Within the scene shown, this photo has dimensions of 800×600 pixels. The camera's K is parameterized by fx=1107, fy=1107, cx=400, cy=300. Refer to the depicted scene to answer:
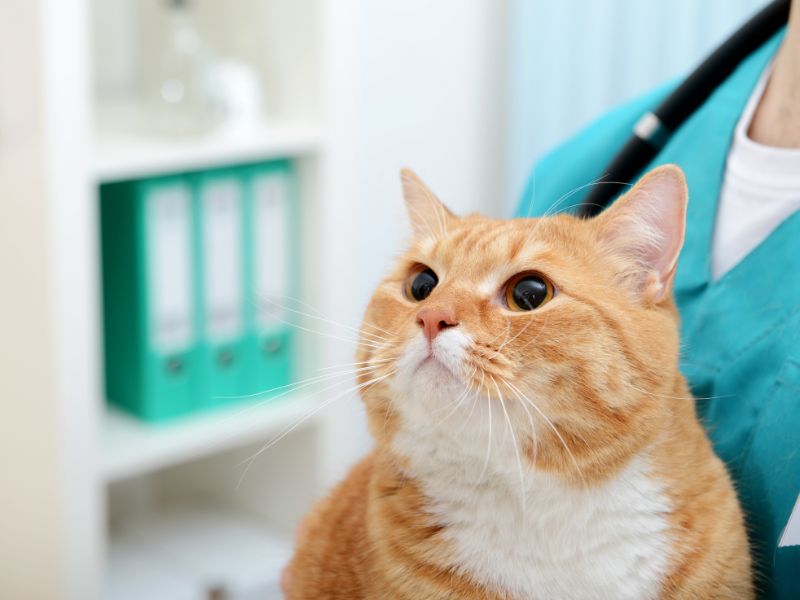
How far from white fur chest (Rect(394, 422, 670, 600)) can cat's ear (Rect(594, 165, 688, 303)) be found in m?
0.15

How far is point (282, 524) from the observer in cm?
212

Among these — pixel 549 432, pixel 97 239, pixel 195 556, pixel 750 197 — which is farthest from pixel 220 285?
pixel 549 432

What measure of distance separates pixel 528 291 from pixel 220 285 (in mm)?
1094

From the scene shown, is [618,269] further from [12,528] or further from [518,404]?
[12,528]

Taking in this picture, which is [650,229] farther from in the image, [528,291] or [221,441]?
[221,441]

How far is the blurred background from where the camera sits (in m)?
1.58

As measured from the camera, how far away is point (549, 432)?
2.61 feet

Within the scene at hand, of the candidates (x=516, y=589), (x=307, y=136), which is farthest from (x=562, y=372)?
(x=307, y=136)

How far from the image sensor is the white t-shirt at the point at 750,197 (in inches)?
38.9

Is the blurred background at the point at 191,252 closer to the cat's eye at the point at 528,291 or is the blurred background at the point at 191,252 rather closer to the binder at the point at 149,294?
the binder at the point at 149,294

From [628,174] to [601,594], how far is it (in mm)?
479

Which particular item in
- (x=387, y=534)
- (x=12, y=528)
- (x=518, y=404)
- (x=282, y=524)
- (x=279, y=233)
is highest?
(x=518, y=404)

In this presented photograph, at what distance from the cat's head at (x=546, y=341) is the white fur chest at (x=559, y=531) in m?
0.02

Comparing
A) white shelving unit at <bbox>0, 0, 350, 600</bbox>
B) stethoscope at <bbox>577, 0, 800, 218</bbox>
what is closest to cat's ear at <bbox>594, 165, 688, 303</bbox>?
stethoscope at <bbox>577, 0, 800, 218</bbox>
